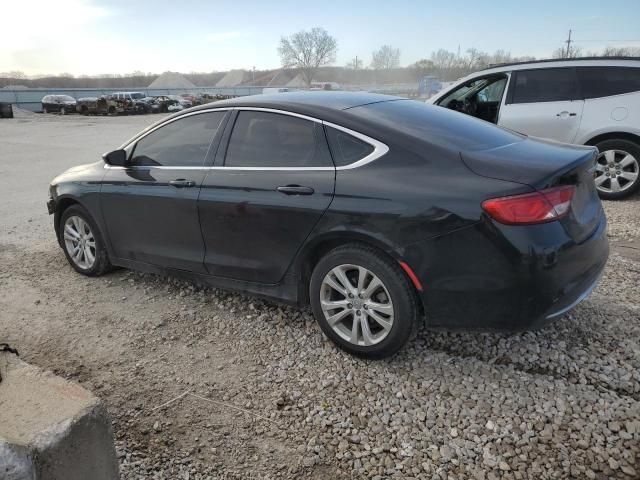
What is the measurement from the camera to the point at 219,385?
3031 millimetres

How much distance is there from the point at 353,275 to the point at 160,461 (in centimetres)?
146

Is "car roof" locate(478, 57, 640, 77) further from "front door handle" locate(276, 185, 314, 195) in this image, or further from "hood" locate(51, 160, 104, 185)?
"hood" locate(51, 160, 104, 185)

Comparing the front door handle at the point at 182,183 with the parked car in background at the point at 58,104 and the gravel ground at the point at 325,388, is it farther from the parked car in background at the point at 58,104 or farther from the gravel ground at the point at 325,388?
the parked car in background at the point at 58,104

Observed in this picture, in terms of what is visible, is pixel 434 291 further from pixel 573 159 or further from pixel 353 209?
pixel 573 159

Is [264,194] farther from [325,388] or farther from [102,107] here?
[102,107]

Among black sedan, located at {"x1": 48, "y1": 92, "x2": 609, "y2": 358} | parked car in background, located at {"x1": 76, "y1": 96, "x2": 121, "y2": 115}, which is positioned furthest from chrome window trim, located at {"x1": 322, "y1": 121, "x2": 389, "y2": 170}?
parked car in background, located at {"x1": 76, "y1": 96, "x2": 121, "y2": 115}

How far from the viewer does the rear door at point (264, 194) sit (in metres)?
3.17

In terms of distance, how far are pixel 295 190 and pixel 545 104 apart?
5.27m

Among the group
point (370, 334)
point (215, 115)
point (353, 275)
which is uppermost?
point (215, 115)

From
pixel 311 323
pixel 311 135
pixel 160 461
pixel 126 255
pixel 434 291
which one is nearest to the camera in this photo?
pixel 160 461

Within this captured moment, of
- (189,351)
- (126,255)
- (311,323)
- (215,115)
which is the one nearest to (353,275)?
(311,323)

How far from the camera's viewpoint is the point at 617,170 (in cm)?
662

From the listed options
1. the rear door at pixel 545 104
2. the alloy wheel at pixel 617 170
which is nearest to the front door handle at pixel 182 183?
the rear door at pixel 545 104

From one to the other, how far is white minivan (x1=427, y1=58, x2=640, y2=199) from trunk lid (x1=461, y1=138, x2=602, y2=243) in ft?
13.5
